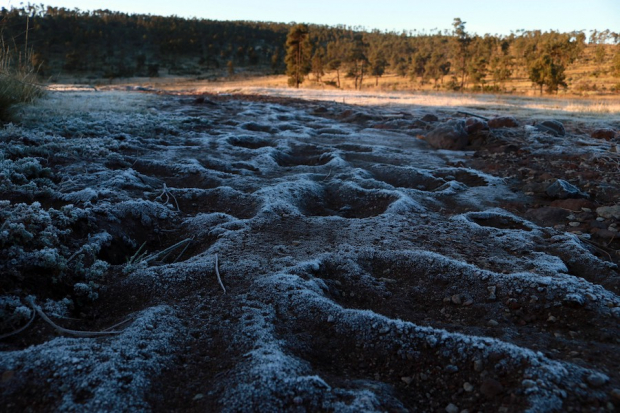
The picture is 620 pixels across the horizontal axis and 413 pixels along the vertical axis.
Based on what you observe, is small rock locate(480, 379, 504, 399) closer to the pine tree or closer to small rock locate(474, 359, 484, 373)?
small rock locate(474, 359, 484, 373)

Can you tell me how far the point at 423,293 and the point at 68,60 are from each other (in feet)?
175

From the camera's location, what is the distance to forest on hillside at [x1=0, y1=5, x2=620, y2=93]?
3700 centimetres

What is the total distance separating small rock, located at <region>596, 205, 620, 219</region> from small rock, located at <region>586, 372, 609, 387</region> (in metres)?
2.45

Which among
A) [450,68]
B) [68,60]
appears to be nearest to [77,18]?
[68,60]

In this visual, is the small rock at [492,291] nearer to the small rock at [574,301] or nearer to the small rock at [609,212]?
the small rock at [574,301]

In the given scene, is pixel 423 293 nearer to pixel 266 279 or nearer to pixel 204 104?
pixel 266 279

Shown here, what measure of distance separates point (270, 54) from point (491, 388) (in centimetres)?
7011

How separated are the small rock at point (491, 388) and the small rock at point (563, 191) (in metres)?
3.10

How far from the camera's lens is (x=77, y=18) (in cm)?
6000

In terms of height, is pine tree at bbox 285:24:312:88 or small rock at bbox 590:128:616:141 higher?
pine tree at bbox 285:24:312:88

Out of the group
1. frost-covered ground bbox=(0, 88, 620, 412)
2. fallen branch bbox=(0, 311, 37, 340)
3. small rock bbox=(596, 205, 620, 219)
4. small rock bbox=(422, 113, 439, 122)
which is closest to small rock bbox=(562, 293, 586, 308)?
frost-covered ground bbox=(0, 88, 620, 412)

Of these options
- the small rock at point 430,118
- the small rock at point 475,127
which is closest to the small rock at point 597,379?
the small rock at point 475,127

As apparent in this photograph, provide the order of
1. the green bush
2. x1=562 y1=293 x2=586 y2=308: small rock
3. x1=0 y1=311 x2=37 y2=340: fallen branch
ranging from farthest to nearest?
the green bush → x1=562 y1=293 x2=586 y2=308: small rock → x1=0 y1=311 x2=37 y2=340: fallen branch

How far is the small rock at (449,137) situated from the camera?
6.78 meters
